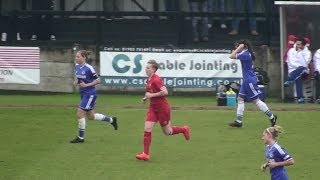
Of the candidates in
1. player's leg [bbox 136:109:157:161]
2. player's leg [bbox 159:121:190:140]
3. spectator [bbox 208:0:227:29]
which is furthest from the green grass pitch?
spectator [bbox 208:0:227:29]

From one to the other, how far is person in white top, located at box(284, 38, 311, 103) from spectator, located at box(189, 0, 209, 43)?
11.8 feet

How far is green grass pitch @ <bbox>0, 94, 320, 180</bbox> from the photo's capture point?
1280cm

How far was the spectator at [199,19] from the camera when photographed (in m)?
25.1

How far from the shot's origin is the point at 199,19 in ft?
82.3

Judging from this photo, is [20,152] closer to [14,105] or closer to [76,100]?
[14,105]

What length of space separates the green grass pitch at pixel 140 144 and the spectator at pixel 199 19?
4.17 meters

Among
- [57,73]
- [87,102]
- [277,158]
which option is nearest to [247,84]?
[87,102]

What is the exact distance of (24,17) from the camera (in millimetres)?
25641

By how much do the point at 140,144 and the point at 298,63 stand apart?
789 centimetres

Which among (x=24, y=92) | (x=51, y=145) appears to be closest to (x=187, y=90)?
(x=24, y=92)

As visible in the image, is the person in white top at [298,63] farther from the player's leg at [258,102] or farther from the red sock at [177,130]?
the red sock at [177,130]

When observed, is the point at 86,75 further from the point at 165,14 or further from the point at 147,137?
the point at 165,14

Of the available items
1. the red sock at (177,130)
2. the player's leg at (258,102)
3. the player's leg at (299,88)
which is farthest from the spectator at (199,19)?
the red sock at (177,130)

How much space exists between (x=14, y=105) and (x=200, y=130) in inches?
241
